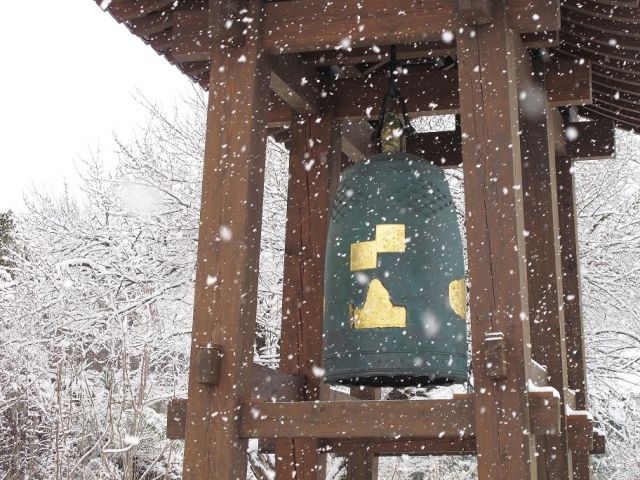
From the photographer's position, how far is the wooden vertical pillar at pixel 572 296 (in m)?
→ 3.96

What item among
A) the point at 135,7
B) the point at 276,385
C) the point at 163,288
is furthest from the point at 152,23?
the point at 163,288

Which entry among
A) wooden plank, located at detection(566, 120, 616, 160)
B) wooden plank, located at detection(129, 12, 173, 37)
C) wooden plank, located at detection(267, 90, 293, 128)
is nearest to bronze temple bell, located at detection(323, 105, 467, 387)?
wooden plank, located at detection(267, 90, 293, 128)

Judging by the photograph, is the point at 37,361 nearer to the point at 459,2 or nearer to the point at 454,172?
the point at 454,172

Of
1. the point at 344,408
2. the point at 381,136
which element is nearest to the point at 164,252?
the point at 381,136

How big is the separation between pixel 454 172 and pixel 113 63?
88.4ft

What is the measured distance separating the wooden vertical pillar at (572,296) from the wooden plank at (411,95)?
2.92ft

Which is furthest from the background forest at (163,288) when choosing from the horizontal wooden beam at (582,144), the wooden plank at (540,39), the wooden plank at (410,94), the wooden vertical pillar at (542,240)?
the wooden plank at (540,39)

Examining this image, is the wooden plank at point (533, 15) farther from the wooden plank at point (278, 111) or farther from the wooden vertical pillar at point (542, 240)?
the wooden plank at point (278, 111)

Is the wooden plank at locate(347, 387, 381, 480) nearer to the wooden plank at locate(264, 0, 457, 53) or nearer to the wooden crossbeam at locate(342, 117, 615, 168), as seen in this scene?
the wooden crossbeam at locate(342, 117, 615, 168)

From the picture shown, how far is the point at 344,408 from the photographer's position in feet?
8.84

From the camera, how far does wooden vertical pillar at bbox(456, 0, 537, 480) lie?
2469mm

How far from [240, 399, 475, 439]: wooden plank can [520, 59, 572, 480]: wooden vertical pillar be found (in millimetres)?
1072

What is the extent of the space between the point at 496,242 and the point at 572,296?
1682 mm

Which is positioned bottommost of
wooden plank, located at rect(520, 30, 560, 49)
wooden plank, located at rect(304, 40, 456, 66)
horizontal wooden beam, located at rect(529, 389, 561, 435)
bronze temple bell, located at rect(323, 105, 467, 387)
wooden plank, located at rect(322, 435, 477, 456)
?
wooden plank, located at rect(322, 435, 477, 456)
